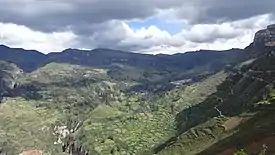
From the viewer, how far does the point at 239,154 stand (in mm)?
156250

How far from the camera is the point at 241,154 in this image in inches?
6127

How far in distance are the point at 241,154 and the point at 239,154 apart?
823mm

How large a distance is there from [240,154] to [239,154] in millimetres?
778

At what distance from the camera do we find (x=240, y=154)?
156 m

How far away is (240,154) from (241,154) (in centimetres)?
38
